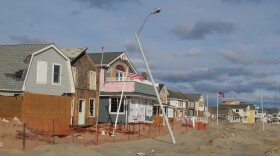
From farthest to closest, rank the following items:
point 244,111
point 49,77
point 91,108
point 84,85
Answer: point 244,111
point 91,108
point 84,85
point 49,77

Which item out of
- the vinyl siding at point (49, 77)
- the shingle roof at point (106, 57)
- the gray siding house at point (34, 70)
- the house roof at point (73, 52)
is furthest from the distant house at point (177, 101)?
the gray siding house at point (34, 70)

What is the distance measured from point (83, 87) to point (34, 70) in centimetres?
745

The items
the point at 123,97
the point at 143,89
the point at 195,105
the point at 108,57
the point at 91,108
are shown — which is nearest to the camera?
the point at 91,108

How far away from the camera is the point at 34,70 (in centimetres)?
→ 3250

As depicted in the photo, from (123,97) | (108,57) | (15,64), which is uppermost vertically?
(108,57)

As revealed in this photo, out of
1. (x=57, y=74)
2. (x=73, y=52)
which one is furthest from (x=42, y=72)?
(x=73, y=52)

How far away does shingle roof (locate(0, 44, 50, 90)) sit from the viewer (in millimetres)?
31281

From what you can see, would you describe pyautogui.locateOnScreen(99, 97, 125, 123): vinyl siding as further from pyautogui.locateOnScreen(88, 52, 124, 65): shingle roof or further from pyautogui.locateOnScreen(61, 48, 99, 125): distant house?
pyautogui.locateOnScreen(88, 52, 124, 65): shingle roof

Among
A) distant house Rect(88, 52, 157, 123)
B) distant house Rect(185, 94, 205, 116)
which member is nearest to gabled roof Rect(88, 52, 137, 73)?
distant house Rect(88, 52, 157, 123)

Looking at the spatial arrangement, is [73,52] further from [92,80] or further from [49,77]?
[49,77]

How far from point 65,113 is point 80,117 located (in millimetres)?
6718

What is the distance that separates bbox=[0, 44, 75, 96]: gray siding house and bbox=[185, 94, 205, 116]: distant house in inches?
3024

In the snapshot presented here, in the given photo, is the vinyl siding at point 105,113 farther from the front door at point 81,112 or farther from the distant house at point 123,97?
the front door at point 81,112

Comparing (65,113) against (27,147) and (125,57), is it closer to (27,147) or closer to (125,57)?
(27,147)
